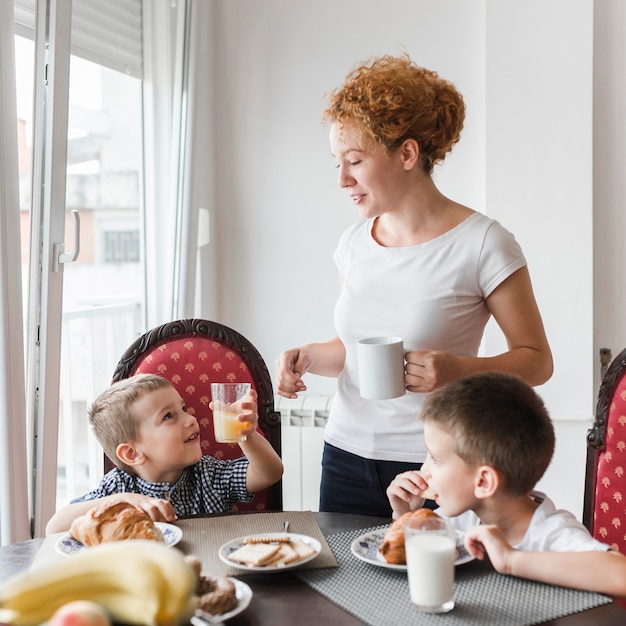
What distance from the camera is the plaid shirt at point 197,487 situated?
168cm

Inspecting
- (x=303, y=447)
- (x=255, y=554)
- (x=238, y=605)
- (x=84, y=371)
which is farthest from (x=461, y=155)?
(x=238, y=605)

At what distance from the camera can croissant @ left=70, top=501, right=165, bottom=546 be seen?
4.14ft

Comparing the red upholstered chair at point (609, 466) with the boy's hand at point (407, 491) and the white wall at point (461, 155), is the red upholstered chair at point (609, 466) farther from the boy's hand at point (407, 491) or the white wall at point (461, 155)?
the white wall at point (461, 155)

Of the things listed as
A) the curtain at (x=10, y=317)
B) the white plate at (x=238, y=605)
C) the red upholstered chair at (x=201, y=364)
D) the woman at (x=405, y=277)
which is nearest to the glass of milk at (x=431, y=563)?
the white plate at (x=238, y=605)

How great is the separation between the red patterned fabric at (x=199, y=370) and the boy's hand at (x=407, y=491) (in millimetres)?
570

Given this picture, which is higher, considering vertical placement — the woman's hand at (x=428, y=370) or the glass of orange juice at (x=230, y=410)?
the woman's hand at (x=428, y=370)

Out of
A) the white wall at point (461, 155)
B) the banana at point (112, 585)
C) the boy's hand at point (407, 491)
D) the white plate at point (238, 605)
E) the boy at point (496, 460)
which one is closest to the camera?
the banana at point (112, 585)

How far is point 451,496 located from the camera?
4.32ft

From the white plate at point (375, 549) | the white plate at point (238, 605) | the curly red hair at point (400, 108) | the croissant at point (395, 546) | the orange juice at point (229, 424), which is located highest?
the curly red hair at point (400, 108)

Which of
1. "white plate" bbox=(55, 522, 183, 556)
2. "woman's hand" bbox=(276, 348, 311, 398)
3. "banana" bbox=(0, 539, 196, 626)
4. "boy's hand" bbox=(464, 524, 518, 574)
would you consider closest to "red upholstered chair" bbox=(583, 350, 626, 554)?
"boy's hand" bbox=(464, 524, 518, 574)

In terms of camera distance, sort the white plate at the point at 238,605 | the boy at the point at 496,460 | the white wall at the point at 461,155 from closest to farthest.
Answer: the white plate at the point at 238,605 < the boy at the point at 496,460 < the white wall at the point at 461,155

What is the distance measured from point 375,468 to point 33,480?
1.09 meters

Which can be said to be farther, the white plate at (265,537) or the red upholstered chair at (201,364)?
the red upholstered chair at (201,364)

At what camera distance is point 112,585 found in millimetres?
763
